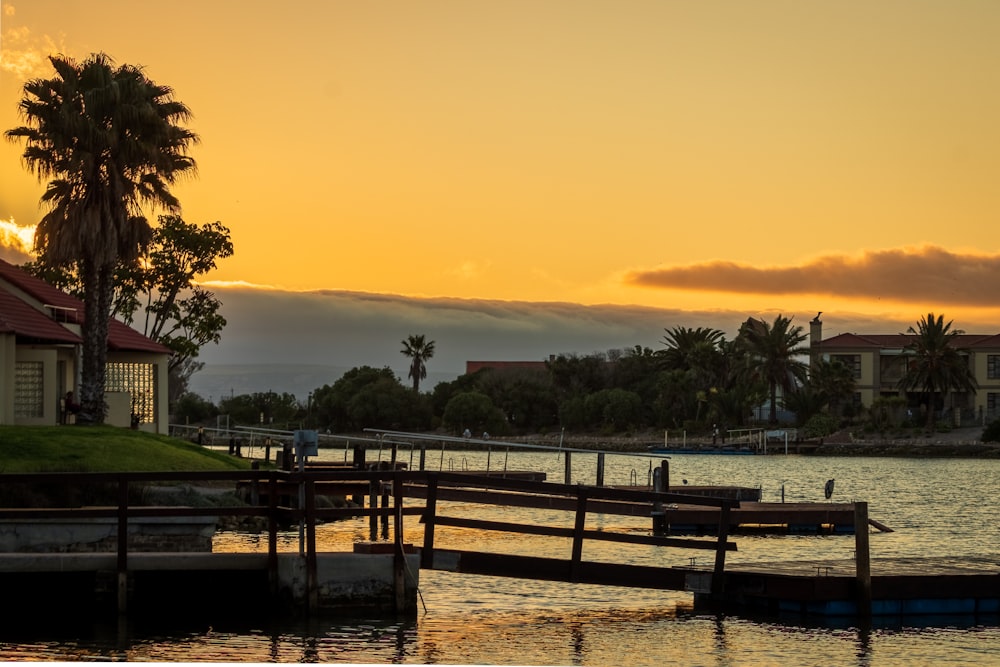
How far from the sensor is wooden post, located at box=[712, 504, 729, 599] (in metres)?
22.7

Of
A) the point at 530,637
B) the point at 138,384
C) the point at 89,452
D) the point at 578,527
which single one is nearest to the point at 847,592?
the point at 578,527

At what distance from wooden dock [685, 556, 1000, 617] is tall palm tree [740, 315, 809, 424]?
10516cm

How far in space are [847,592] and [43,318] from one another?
103 ft

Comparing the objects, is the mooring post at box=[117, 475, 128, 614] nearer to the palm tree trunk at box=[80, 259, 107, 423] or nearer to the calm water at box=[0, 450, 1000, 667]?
the calm water at box=[0, 450, 1000, 667]

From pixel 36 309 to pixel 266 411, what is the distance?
9610cm

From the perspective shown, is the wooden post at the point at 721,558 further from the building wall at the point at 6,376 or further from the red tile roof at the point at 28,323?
the building wall at the point at 6,376

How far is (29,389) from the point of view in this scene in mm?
44219

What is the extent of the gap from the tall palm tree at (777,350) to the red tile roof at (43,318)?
81.4m

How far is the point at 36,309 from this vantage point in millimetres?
47250

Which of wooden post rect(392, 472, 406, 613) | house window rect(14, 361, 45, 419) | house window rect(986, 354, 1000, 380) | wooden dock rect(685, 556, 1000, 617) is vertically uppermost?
house window rect(986, 354, 1000, 380)

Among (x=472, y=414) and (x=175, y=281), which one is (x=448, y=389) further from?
(x=175, y=281)

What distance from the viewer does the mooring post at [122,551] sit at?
66.2ft

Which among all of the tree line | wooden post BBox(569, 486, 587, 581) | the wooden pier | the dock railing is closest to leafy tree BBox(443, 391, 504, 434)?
the tree line

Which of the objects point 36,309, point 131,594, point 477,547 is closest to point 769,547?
point 477,547
